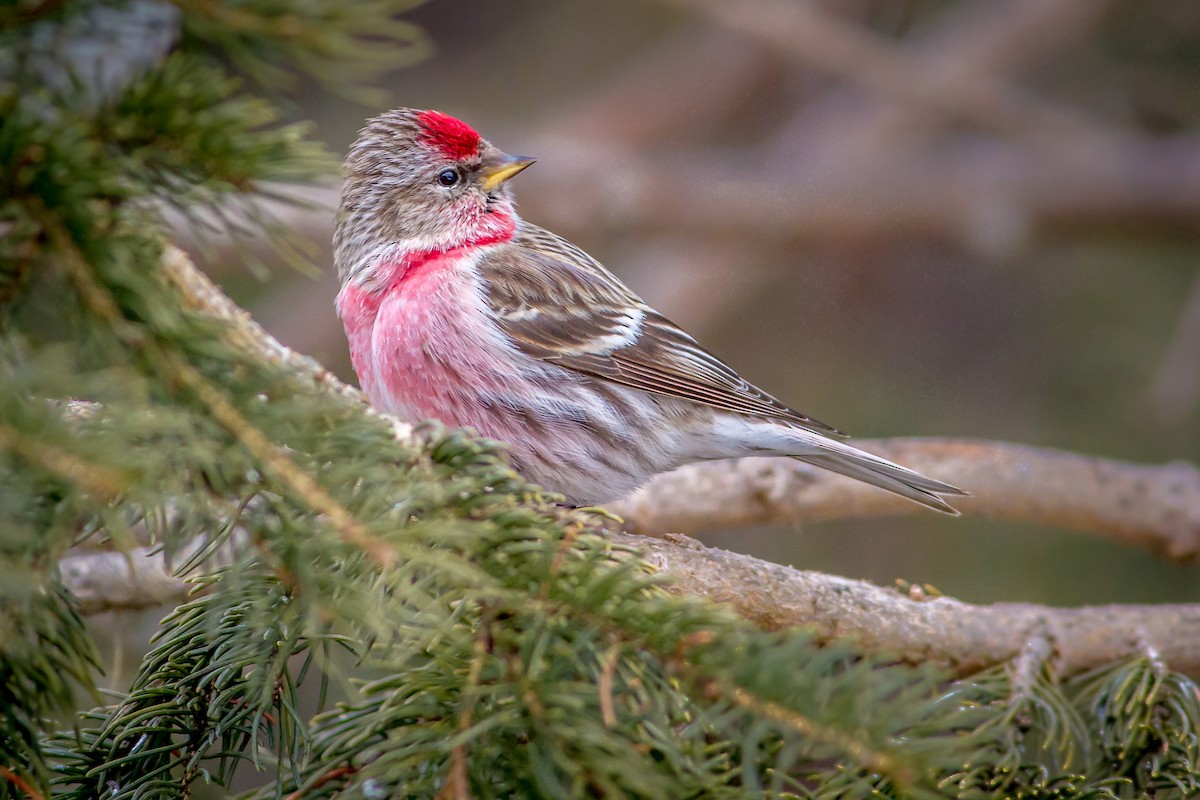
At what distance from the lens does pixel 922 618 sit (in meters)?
2.38

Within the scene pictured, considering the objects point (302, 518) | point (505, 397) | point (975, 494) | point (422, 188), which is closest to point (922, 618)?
point (975, 494)

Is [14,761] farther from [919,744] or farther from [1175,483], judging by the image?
[1175,483]

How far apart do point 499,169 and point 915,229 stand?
269 centimetres

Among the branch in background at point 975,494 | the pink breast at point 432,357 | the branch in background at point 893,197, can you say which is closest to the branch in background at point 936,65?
the branch in background at point 893,197

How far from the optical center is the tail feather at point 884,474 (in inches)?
105

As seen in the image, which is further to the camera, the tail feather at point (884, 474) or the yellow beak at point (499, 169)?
the yellow beak at point (499, 169)

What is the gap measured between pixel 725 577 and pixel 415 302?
3.64 feet

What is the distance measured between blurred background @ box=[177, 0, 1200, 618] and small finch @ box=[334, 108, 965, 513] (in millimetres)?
1361

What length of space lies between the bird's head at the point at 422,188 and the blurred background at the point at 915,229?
123cm

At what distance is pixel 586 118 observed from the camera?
5582 millimetres

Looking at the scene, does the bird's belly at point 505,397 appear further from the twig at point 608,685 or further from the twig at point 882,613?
the twig at point 608,685

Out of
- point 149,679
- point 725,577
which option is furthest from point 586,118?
point 149,679

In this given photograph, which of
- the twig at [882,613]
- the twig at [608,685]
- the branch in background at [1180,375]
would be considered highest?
the branch in background at [1180,375]

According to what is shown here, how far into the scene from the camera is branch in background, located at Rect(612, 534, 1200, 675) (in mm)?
2115
